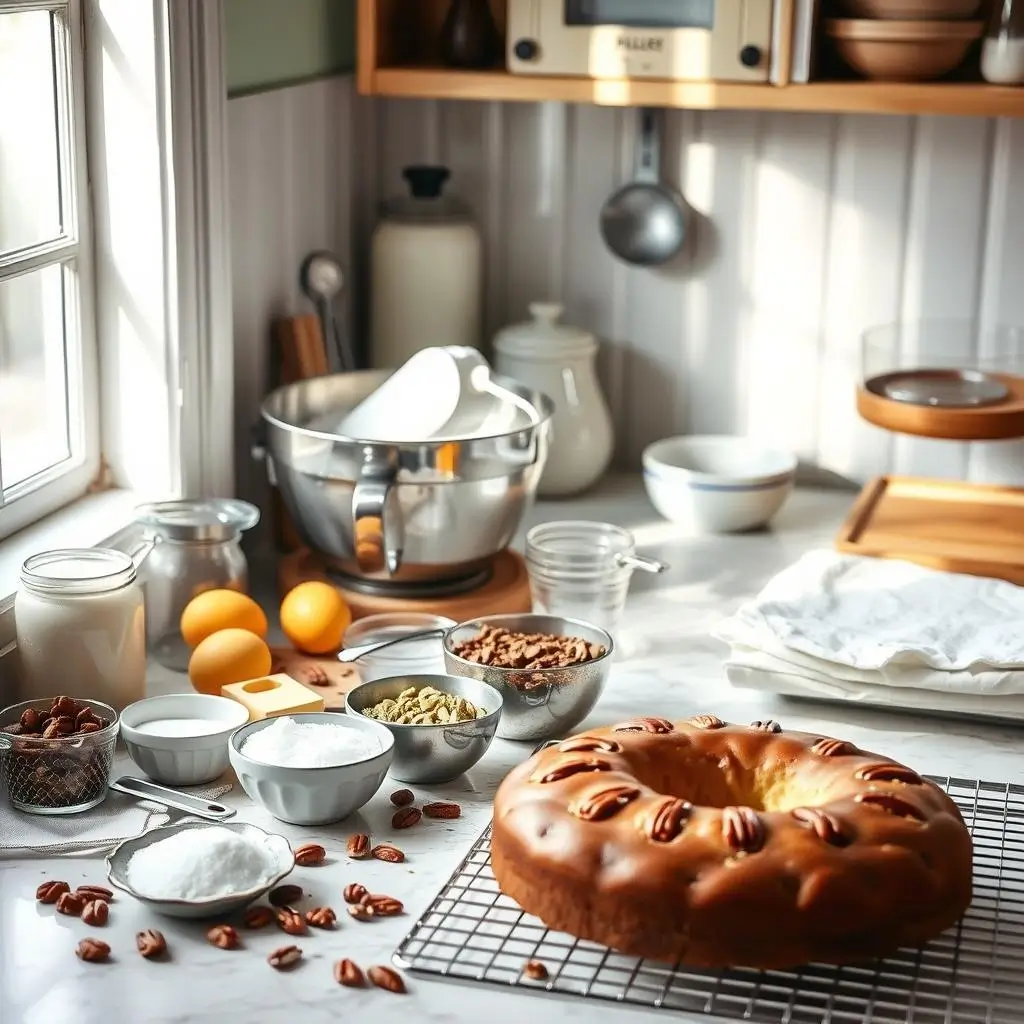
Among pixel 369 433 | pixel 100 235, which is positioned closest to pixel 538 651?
pixel 369 433

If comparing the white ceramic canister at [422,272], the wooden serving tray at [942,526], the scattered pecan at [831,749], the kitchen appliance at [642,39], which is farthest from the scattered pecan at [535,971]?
the white ceramic canister at [422,272]

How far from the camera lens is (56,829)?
1417 millimetres

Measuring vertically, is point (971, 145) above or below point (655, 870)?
above

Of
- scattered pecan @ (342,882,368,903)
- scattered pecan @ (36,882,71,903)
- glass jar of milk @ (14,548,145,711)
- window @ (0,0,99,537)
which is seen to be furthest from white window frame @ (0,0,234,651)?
scattered pecan @ (342,882,368,903)

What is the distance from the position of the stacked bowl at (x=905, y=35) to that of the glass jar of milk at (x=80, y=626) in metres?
1.07

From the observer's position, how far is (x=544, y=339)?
7.77 feet

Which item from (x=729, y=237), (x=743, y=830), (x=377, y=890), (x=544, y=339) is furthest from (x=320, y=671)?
(x=729, y=237)

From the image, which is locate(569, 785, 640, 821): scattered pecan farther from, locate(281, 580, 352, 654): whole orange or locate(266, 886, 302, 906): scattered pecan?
locate(281, 580, 352, 654): whole orange

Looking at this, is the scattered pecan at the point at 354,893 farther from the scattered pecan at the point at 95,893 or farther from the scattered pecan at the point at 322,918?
Answer: the scattered pecan at the point at 95,893

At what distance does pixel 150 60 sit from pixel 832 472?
1179 mm

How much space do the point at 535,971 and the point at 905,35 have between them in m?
1.28

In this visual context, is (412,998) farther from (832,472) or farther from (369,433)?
(832,472)

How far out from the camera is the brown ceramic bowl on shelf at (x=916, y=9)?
2.02 meters

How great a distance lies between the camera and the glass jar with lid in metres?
1.78
